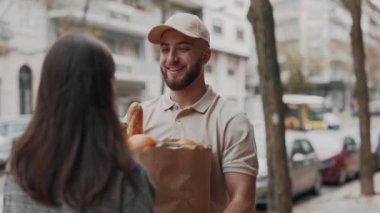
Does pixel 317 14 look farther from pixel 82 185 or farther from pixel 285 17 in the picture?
pixel 82 185

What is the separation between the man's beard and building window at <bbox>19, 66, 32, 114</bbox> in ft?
84.0

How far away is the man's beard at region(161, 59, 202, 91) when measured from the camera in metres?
2.52

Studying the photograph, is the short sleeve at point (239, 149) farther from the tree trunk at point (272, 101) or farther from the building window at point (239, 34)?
the building window at point (239, 34)

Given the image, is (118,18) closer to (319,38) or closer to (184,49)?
(184,49)

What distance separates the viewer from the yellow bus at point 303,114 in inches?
1519

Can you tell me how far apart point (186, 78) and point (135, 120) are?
0.95 ft

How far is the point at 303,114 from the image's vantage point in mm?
39188

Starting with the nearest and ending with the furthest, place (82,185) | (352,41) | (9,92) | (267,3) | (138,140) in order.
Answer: (82,185), (138,140), (267,3), (352,41), (9,92)

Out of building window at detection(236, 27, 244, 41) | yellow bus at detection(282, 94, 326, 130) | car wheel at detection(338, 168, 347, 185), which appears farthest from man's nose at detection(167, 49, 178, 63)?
building window at detection(236, 27, 244, 41)

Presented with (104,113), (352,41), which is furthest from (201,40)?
(352,41)

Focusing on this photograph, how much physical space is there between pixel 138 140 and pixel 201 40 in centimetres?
66

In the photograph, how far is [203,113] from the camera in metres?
2.52

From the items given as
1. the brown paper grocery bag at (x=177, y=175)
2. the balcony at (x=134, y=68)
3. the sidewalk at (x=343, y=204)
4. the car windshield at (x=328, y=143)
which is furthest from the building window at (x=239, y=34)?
the brown paper grocery bag at (x=177, y=175)

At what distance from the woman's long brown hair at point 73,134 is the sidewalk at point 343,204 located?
849 centimetres
